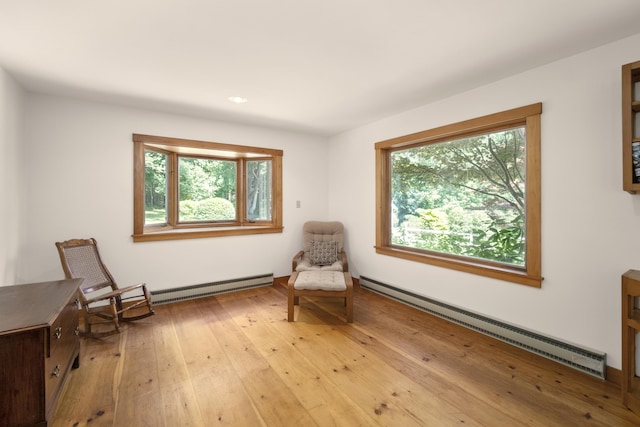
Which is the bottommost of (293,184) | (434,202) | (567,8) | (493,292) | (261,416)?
(261,416)

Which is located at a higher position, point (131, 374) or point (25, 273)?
point (25, 273)

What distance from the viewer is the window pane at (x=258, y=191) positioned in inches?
178

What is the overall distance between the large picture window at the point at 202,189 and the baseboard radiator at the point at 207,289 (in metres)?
0.67

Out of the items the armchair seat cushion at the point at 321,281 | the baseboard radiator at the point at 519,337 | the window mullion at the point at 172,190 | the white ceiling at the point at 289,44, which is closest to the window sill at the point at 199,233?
the window mullion at the point at 172,190

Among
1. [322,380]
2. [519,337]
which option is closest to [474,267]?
[519,337]

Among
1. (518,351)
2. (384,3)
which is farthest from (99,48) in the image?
(518,351)

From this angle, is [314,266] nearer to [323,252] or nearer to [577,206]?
[323,252]

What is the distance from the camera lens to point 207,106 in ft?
10.8

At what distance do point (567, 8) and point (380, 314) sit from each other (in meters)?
2.93

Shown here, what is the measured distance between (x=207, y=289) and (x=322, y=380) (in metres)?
2.34

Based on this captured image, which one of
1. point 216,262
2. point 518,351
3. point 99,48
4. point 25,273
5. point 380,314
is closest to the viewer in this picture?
point 99,48

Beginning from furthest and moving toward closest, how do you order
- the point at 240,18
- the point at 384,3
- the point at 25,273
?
the point at 25,273 → the point at 240,18 → the point at 384,3

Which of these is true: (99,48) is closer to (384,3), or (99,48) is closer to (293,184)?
(384,3)

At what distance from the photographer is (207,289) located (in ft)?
12.5
